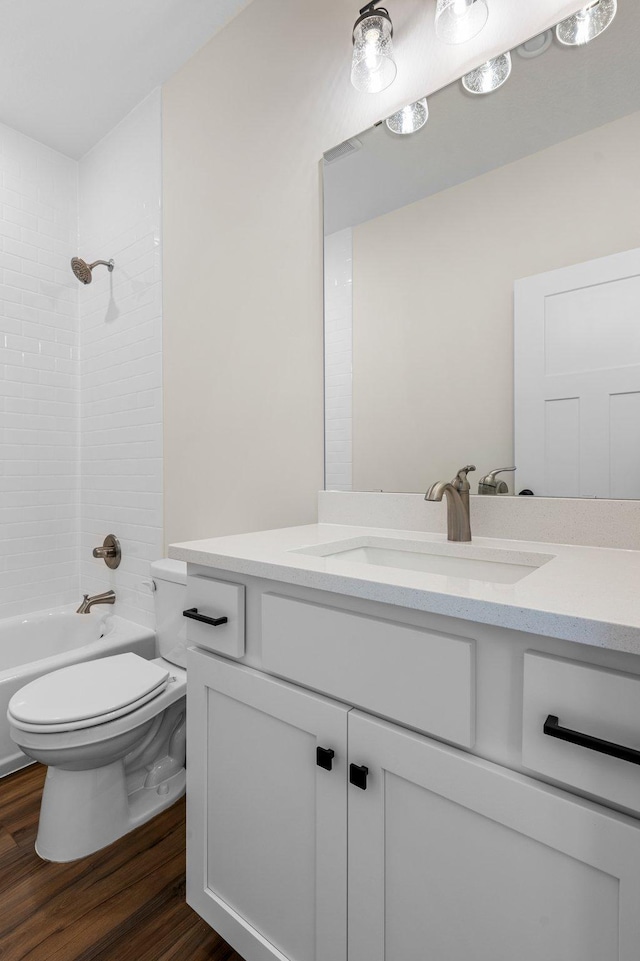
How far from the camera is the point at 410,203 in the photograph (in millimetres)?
1350

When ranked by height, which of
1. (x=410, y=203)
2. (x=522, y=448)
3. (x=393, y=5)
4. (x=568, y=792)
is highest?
(x=393, y=5)

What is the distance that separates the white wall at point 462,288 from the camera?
3.47ft

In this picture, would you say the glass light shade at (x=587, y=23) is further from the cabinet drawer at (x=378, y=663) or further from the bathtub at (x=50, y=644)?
the bathtub at (x=50, y=644)

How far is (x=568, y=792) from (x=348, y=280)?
1322 millimetres

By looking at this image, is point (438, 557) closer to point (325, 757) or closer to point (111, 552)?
point (325, 757)

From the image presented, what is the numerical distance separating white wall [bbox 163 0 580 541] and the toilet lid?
572 millimetres

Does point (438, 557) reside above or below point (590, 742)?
above

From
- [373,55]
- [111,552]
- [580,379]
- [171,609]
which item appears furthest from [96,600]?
[373,55]

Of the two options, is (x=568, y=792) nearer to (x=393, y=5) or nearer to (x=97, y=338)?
(x=393, y=5)

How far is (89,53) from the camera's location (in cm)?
191

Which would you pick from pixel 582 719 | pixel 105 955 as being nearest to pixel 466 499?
pixel 582 719

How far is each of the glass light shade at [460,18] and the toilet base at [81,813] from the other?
215 centimetres

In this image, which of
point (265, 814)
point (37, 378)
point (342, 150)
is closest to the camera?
point (265, 814)

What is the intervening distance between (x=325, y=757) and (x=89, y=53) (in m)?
2.54
